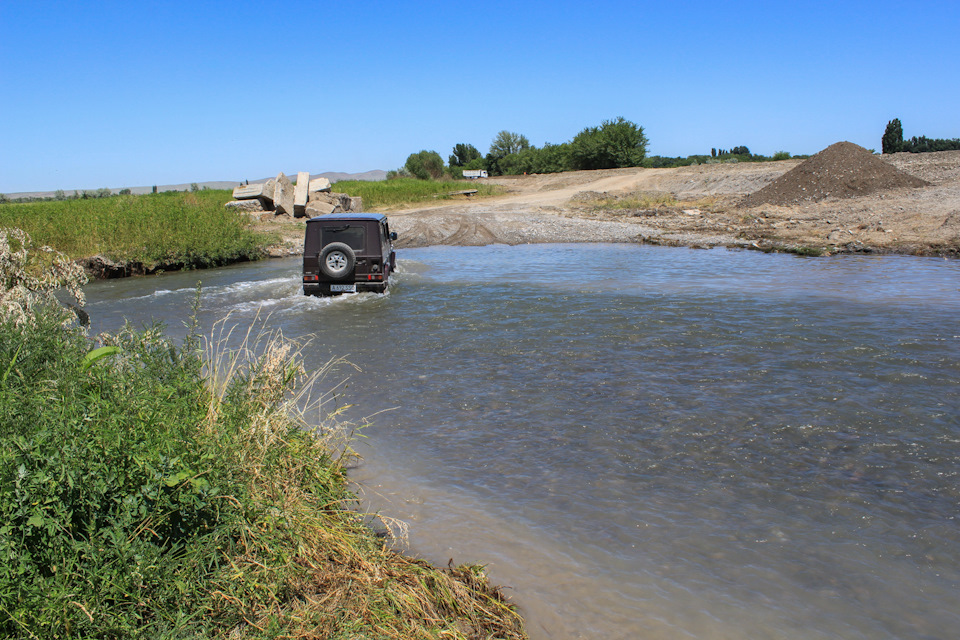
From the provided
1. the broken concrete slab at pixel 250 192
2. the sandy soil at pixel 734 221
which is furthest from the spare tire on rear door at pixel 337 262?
the broken concrete slab at pixel 250 192

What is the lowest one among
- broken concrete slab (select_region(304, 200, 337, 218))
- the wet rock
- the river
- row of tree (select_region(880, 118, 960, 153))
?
the river

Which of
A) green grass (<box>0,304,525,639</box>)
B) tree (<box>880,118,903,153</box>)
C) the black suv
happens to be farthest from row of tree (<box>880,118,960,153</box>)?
green grass (<box>0,304,525,639</box>)

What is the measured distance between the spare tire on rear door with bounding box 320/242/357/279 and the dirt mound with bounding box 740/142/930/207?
70.3 feet

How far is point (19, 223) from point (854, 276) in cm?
2321

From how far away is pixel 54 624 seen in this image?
9.17 feet

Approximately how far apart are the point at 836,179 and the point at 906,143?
25627 millimetres

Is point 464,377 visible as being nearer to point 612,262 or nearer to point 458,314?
point 458,314

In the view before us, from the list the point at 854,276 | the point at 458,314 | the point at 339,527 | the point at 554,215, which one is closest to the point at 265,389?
the point at 339,527

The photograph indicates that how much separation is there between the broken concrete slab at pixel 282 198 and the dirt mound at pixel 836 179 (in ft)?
68.2

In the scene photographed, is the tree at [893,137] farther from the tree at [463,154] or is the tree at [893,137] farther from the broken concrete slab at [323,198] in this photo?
the tree at [463,154]

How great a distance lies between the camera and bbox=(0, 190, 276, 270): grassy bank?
19.7 metres

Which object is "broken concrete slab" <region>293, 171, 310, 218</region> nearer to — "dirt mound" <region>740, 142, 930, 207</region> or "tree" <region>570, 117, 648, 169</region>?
"dirt mound" <region>740, 142, 930, 207</region>

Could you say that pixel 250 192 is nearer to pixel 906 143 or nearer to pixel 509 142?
pixel 906 143

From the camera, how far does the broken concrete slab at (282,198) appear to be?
101ft
